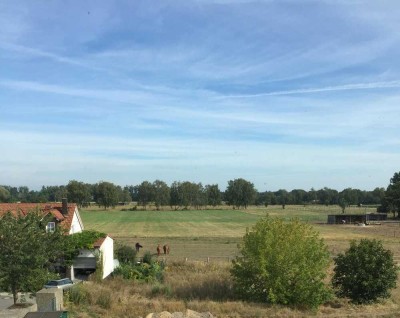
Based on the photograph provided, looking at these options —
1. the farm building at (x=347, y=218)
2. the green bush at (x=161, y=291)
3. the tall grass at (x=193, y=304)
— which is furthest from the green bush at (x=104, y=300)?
the farm building at (x=347, y=218)

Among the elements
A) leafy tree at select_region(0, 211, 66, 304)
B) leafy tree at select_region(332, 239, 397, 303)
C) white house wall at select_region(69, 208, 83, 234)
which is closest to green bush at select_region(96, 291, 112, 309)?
leafy tree at select_region(0, 211, 66, 304)

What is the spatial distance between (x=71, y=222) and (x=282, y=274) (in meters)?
24.8

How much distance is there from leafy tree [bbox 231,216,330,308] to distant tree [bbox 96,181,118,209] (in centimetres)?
16953

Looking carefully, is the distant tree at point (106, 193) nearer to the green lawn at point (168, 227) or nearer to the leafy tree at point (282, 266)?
the green lawn at point (168, 227)

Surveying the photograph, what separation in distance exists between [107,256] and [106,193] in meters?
155

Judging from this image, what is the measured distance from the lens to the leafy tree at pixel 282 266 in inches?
1008

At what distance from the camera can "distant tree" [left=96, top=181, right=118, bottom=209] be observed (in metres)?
192

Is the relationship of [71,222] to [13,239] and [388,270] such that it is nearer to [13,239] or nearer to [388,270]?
[13,239]

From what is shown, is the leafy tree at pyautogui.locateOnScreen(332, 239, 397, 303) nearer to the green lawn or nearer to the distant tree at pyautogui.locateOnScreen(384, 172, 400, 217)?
the green lawn

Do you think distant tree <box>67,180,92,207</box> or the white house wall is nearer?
the white house wall

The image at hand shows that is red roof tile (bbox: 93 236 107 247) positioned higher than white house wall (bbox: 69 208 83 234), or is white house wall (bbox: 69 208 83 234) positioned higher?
white house wall (bbox: 69 208 83 234)

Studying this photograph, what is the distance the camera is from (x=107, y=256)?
4059 cm

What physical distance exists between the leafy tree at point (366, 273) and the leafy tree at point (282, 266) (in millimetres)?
1684

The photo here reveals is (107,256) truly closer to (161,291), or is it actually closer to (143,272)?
(143,272)
